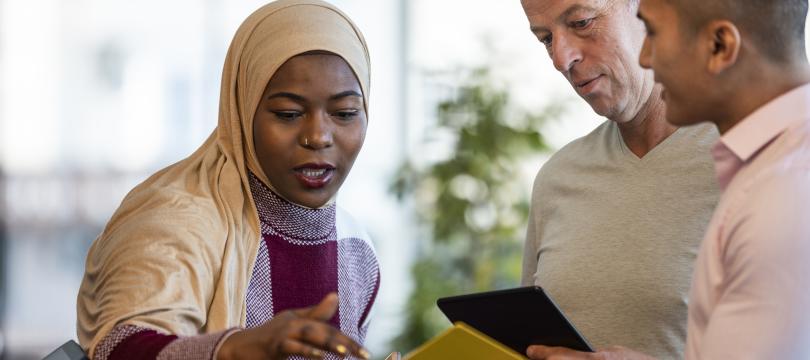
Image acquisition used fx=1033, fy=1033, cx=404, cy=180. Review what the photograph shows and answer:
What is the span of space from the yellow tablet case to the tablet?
181mm

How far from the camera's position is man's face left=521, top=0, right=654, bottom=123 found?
7.18ft

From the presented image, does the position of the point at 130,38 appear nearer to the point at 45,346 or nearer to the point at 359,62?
the point at 45,346

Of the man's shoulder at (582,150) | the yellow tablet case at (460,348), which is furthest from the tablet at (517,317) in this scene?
the man's shoulder at (582,150)

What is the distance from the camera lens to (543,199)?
246cm

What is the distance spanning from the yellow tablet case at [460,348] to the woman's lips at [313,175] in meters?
0.51

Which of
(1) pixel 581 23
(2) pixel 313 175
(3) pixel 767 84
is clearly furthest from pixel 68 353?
(1) pixel 581 23

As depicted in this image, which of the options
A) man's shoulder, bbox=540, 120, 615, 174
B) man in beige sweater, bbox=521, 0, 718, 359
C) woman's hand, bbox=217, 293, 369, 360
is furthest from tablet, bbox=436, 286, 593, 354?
man's shoulder, bbox=540, 120, 615, 174

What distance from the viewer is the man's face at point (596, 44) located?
2.19 meters

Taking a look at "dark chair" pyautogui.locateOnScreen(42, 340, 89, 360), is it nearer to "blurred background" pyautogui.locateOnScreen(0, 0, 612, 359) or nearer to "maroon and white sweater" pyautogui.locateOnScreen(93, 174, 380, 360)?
"maroon and white sweater" pyautogui.locateOnScreen(93, 174, 380, 360)

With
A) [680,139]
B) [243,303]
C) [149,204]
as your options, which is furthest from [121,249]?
[680,139]

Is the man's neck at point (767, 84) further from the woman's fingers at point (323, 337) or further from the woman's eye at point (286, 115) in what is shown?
the woman's eye at point (286, 115)

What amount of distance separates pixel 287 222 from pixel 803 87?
103cm

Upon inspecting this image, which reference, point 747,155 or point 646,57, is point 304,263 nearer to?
point 646,57

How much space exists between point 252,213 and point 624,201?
2.66 feet
